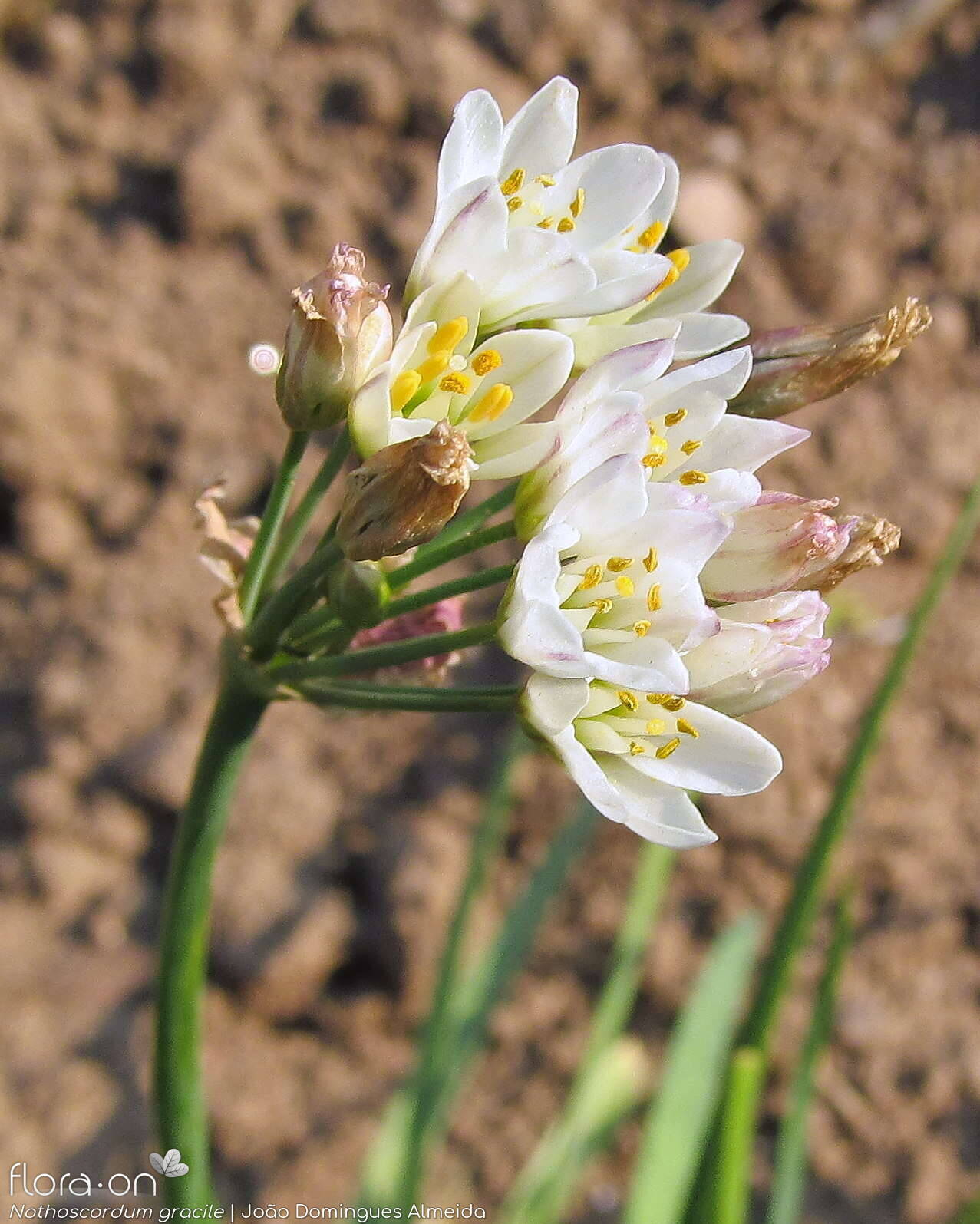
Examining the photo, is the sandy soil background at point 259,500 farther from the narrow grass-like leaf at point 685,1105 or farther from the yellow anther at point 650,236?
the yellow anther at point 650,236

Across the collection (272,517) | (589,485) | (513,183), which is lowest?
(272,517)

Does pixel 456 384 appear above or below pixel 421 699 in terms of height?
above

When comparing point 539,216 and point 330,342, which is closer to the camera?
point 330,342

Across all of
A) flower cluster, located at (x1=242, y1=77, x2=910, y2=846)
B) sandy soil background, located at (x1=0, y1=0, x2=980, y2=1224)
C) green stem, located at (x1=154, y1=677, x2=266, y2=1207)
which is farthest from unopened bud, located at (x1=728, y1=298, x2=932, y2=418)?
sandy soil background, located at (x1=0, y1=0, x2=980, y2=1224)

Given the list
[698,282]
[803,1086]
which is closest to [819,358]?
[698,282]

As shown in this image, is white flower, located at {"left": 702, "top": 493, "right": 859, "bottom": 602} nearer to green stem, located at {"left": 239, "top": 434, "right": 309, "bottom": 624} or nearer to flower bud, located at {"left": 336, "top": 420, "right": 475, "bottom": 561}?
flower bud, located at {"left": 336, "top": 420, "right": 475, "bottom": 561}

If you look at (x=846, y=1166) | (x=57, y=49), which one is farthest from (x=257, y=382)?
(x=846, y=1166)

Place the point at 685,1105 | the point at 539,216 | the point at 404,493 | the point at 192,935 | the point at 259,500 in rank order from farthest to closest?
the point at 259,500
the point at 685,1105
the point at 539,216
the point at 192,935
the point at 404,493

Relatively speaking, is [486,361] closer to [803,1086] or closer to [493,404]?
[493,404]
